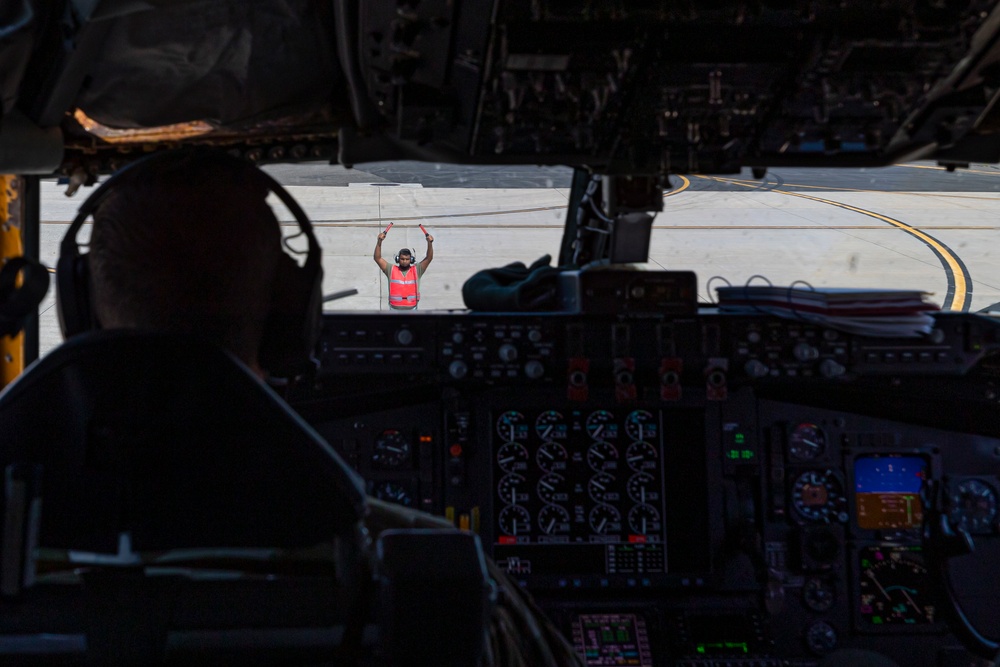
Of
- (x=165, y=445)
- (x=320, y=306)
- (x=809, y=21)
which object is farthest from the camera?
(x=809, y=21)

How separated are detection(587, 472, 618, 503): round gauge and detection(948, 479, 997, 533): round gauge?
106cm

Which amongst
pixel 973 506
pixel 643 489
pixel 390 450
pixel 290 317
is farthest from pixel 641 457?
pixel 290 317

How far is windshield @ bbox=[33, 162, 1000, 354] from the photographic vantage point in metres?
5.02

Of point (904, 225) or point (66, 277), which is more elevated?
point (904, 225)

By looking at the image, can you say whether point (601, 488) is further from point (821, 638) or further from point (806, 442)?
point (821, 638)

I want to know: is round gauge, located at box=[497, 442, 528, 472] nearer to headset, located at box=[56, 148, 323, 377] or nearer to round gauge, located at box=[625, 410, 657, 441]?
round gauge, located at box=[625, 410, 657, 441]

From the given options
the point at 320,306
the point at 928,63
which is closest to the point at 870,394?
the point at 928,63

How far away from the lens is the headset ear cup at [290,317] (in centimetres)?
112

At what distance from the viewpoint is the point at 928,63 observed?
7.52 feet

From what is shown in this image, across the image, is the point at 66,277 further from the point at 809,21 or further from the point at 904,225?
the point at 904,225

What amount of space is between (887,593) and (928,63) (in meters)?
1.69

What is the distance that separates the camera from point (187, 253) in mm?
962

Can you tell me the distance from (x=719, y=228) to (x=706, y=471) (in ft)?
12.1

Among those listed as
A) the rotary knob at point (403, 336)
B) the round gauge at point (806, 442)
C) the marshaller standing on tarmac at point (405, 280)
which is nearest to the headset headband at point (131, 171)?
the rotary knob at point (403, 336)
